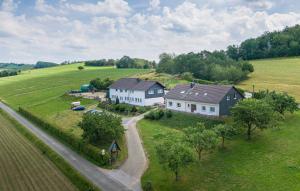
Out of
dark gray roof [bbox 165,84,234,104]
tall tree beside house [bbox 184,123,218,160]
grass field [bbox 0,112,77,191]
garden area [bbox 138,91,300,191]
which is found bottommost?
grass field [bbox 0,112,77,191]

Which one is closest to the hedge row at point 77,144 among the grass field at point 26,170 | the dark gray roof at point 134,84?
the grass field at point 26,170

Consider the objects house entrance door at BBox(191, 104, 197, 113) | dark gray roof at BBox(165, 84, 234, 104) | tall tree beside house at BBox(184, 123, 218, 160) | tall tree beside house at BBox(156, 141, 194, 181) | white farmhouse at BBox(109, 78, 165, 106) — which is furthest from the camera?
white farmhouse at BBox(109, 78, 165, 106)

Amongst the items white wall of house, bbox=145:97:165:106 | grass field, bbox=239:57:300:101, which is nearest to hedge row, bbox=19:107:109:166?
white wall of house, bbox=145:97:165:106

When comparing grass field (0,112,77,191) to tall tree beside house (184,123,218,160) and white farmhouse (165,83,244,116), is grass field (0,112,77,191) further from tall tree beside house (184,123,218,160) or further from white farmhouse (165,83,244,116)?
white farmhouse (165,83,244,116)

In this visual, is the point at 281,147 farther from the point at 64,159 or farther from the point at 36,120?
the point at 36,120

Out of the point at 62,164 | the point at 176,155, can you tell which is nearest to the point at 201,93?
the point at 62,164

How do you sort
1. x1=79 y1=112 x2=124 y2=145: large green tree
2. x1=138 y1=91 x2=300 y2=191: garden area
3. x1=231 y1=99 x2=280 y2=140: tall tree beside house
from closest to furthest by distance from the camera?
x1=138 y1=91 x2=300 y2=191: garden area
x1=231 y1=99 x2=280 y2=140: tall tree beside house
x1=79 y1=112 x2=124 y2=145: large green tree

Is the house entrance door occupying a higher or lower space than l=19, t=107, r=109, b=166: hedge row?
higher
